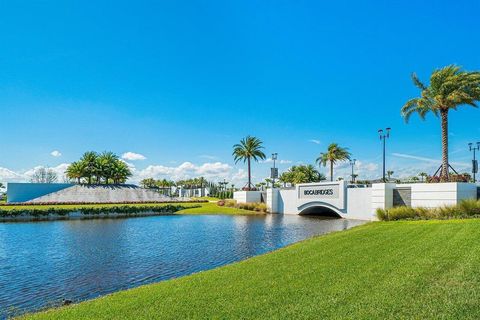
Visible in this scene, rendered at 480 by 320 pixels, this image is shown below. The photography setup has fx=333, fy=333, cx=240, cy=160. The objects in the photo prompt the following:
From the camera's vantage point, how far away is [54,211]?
39094 mm

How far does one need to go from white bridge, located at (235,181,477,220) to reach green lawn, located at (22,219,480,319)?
1583cm

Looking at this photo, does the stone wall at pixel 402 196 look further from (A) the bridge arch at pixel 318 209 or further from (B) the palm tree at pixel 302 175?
(B) the palm tree at pixel 302 175

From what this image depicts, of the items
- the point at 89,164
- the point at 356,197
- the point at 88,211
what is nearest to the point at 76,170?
the point at 89,164

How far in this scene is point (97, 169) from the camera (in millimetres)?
78688

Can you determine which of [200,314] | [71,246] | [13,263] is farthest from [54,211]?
[200,314]

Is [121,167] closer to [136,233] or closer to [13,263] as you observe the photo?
[136,233]

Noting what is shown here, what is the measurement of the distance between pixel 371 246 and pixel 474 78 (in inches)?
816

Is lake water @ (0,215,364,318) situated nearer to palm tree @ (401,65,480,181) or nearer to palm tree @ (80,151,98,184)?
palm tree @ (401,65,480,181)

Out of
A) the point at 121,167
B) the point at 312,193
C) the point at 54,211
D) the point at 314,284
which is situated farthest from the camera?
the point at 121,167

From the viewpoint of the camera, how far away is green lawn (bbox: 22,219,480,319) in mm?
6352

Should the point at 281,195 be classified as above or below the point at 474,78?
below

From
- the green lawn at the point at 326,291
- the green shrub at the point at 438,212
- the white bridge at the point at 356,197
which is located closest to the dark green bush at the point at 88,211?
the white bridge at the point at 356,197

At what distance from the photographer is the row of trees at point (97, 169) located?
77.1 m

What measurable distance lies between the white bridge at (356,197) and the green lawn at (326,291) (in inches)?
623
